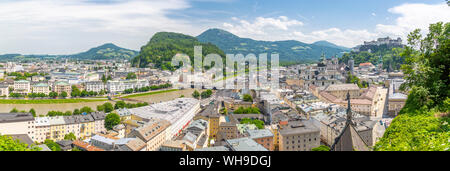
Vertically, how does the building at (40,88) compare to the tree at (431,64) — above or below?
below

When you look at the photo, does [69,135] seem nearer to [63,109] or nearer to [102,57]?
[63,109]

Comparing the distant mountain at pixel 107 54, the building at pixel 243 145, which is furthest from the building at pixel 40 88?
the distant mountain at pixel 107 54

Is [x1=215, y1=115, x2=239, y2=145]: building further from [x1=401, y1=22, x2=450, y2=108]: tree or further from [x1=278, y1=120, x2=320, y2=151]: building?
[x1=401, y1=22, x2=450, y2=108]: tree

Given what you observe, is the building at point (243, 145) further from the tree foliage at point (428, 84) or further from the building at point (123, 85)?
the building at point (123, 85)

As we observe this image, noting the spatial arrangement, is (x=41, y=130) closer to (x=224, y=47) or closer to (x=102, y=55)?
(x=224, y=47)

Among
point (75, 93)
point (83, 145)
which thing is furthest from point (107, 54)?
point (83, 145)

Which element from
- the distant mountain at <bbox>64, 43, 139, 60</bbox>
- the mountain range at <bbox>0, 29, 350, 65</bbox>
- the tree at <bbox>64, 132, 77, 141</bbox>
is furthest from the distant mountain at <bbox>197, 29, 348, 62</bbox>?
the tree at <bbox>64, 132, 77, 141</bbox>
